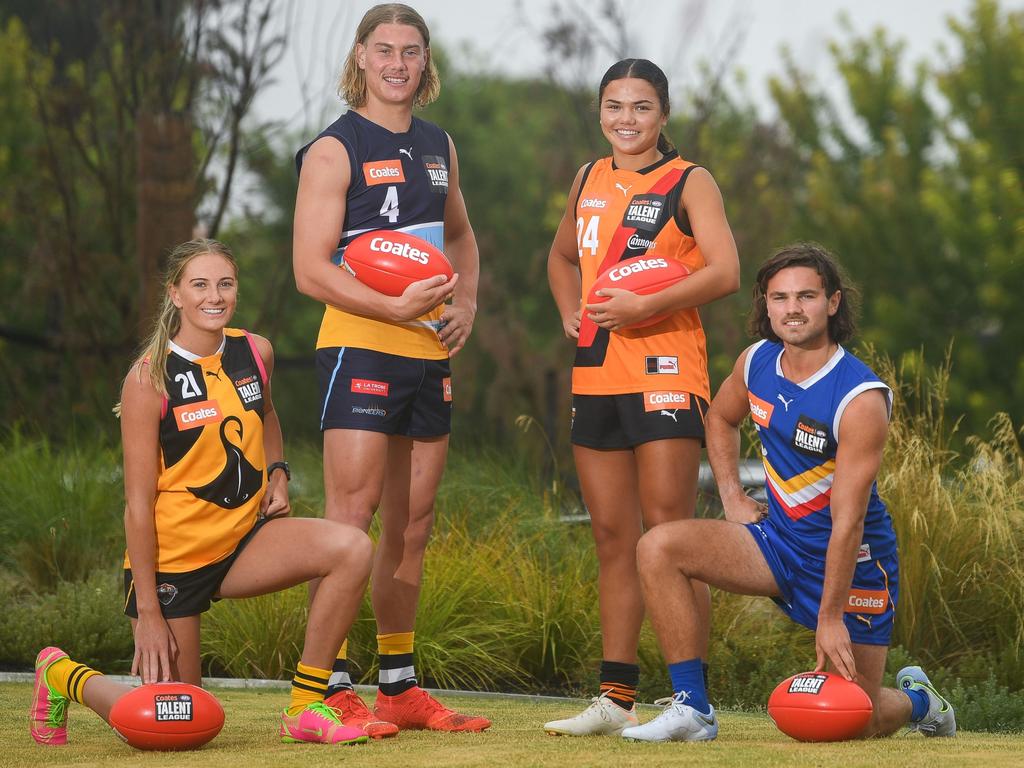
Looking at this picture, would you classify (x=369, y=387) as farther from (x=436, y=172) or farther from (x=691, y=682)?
(x=691, y=682)

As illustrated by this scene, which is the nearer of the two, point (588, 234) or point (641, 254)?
point (641, 254)

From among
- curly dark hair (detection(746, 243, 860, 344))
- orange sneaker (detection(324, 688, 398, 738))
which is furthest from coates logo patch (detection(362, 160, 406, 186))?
orange sneaker (detection(324, 688, 398, 738))

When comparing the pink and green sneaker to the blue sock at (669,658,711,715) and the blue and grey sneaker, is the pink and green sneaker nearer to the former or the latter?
the blue sock at (669,658,711,715)

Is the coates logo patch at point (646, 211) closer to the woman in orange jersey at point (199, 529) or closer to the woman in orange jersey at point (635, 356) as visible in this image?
the woman in orange jersey at point (635, 356)

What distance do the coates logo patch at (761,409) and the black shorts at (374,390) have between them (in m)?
1.11

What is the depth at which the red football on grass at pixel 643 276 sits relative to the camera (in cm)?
480

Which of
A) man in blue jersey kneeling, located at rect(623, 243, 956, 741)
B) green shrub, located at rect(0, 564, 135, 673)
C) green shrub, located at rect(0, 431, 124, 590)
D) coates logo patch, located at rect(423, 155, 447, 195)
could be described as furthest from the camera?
green shrub, located at rect(0, 431, 124, 590)

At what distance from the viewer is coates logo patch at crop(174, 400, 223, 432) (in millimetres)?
4676

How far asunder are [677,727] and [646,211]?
1755mm

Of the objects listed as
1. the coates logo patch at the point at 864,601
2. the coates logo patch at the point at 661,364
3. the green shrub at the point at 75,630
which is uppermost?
the coates logo patch at the point at 661,364

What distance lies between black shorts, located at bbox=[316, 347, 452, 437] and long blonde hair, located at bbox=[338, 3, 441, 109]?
0.96 metres

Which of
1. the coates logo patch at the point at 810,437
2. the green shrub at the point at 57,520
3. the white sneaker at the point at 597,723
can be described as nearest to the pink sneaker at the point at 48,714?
the white sneaker at the point at 597,723

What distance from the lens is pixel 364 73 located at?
5.07 m

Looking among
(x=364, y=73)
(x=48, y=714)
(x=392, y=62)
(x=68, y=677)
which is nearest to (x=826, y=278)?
(x=392, y=62)
